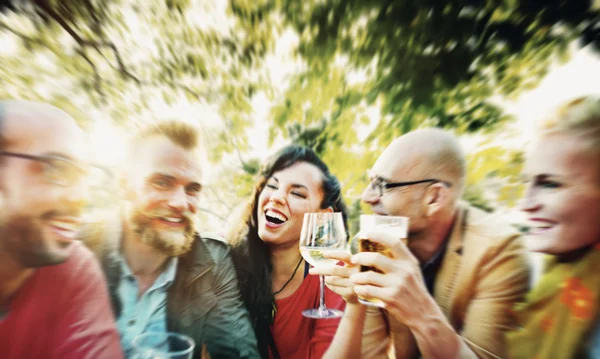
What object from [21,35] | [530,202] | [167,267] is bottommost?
[167,267]

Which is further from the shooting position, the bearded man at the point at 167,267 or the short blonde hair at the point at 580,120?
the bearded man at the point at 167,267

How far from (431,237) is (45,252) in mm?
1934

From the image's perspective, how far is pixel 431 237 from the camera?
1.82m

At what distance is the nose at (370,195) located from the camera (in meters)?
1.94

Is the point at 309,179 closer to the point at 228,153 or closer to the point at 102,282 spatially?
the point at 228,153

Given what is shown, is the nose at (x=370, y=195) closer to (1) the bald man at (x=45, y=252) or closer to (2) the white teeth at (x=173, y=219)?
(2) the white teeth at (x=173, y=219)

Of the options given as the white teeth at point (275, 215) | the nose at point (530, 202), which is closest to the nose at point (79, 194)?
the white teeth at point (275, 215)

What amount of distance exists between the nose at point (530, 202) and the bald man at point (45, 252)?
2.08 metres

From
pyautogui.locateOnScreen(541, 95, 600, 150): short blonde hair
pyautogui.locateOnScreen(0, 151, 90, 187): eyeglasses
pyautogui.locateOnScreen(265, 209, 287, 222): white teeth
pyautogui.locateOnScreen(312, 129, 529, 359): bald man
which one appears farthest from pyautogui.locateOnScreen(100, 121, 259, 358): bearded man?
pyautogui.locateOnScreen(541, 95, 600, 150): short blonde hair

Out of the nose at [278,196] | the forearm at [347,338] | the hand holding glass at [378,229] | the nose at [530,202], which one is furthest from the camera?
the nose at [278,196]

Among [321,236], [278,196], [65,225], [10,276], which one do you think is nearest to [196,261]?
[278,196]

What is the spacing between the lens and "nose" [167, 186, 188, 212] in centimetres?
205

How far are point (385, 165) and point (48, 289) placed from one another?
181 centimetres

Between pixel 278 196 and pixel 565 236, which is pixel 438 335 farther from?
pixel 278 196
